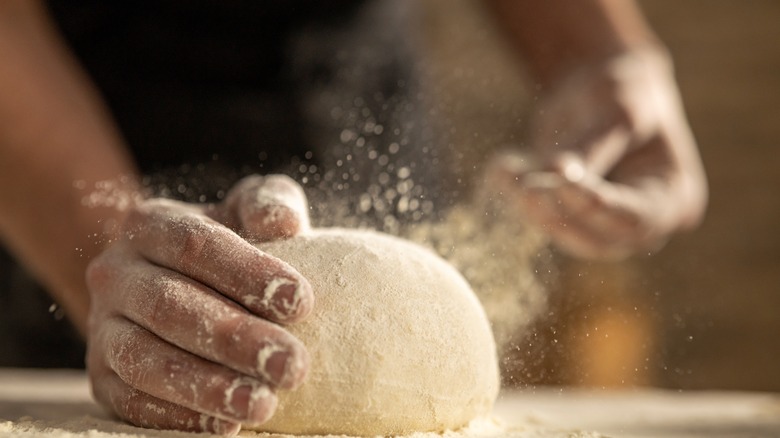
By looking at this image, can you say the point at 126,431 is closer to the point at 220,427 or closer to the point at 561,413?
the point at 220,427

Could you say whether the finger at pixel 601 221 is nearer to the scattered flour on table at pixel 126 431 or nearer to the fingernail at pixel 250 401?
the scattered flour on table at pixel 126 431

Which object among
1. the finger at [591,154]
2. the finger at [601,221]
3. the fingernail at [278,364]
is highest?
the finger at [591,154]

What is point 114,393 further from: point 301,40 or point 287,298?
point 301,40

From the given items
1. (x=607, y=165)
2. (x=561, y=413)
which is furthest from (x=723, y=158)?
(x=561, y=413)

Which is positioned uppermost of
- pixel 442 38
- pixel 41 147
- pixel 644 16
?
pixel 644 16

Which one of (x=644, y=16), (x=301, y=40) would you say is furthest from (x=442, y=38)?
(x=301, y=40)

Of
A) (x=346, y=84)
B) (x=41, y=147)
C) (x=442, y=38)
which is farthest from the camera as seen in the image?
(x=442, y=38)

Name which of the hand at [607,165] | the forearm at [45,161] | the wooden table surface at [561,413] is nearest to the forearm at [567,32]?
the hand at [607,165]
